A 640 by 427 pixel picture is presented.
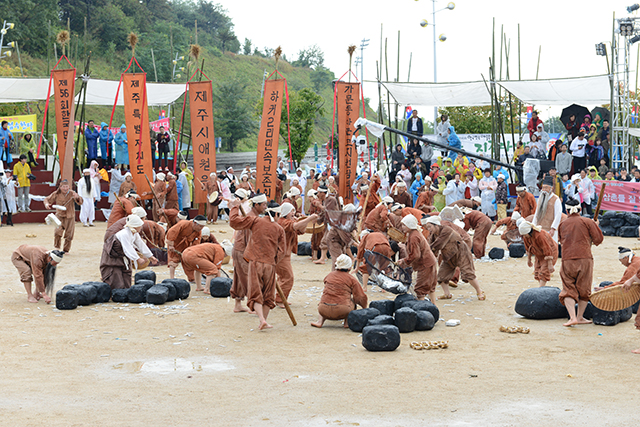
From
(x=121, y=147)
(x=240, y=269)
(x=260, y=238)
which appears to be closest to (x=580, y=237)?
(x=260, y=238)

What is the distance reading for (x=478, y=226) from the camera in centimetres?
1353

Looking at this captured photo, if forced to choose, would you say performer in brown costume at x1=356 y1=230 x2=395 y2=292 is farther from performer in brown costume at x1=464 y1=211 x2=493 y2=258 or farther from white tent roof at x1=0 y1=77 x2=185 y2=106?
white tent roof at x1=0 y1=77 x2=185 y2=106

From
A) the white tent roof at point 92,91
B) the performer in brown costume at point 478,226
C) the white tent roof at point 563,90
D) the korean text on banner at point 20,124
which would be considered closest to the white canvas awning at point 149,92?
the white tent roof at point 92,91

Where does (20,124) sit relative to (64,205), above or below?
above

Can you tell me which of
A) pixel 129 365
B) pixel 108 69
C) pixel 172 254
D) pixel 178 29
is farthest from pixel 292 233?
pixel 178 29

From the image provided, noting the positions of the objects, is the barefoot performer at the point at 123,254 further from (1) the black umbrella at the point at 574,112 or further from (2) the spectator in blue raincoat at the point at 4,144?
(1) the black umbrella at the point at 574,112

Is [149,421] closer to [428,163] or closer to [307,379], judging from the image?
[307,379]

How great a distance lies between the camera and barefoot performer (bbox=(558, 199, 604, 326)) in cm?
872

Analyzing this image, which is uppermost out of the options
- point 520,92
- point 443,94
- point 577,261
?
point 443,94

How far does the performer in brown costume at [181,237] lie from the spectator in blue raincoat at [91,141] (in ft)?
44.7

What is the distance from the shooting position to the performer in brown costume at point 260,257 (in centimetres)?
891

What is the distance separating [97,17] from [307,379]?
52.1m

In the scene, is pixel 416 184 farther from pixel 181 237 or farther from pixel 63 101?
pixel 63 101

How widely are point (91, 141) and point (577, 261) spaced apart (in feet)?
63.3
